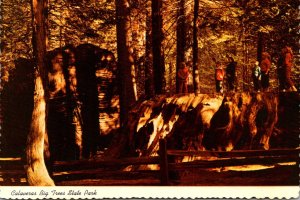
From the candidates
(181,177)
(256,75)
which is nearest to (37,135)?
(181,177)

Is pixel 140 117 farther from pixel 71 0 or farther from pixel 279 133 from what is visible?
pixel 71 0

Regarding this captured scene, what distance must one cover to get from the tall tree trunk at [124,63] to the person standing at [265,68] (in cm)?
469

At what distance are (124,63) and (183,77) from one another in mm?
2280

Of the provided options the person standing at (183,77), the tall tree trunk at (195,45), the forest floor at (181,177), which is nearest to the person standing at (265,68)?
the tall tree trunk at (195,45)

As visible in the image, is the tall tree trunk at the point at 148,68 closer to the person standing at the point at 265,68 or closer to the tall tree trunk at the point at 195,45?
the tall tree trunk at the point at 195,45

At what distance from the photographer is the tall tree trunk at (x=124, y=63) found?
15.4 m

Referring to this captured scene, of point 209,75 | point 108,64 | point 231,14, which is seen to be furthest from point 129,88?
point 209,75

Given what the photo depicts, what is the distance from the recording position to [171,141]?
12516 mm

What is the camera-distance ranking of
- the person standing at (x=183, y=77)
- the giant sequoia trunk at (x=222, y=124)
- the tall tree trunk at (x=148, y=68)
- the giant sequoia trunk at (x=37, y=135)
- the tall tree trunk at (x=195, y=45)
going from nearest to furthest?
the giant sequoia trunk at (x=37, y=135), the giant sequoia trunk at (x=222, y=124), the tall tree trunk at (x=195, y=45), the person standing at (x=183, y=77), the tall tree trunk at (x=148, y=68)

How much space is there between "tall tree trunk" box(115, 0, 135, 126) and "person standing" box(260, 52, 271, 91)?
4694 mm

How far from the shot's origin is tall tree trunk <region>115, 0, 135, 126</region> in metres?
15.4

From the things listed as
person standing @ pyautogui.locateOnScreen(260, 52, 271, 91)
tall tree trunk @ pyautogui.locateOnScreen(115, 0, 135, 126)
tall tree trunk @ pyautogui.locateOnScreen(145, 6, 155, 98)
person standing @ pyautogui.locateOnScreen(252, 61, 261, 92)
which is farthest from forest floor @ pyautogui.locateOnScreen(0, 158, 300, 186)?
tall tree trunk @ pyautogui.locateOnScreen(145, 6, 155, 98)

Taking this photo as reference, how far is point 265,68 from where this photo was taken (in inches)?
532

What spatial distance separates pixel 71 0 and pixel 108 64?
293 centimetres
